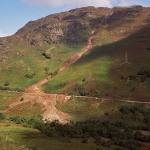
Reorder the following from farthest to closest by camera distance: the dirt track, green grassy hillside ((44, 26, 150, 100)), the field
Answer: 1. green grassy hillside ((44, 26, 150, 100))
2. the dirt track
3. the field

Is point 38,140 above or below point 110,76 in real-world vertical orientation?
below

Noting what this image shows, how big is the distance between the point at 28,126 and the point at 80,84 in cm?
4670

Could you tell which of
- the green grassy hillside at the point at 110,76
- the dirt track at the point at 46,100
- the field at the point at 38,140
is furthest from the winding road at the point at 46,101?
the field at the point at 38,140

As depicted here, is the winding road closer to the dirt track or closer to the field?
the dirt track

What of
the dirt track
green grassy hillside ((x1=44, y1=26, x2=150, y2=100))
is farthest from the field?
green grassy hillside ((x1=44, y1=26, x2=150, y2=100))

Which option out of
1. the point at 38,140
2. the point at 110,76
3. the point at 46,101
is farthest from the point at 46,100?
the point at 38,140

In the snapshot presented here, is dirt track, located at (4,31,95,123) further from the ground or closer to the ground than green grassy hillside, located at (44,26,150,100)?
closer to the ground

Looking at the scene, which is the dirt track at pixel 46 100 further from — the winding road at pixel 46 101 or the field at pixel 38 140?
the field at pixel 38 140

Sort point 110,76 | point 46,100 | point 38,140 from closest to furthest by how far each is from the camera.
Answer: point 38,140 < point 46,100 < point 110,76

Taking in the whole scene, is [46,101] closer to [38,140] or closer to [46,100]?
[46,100]

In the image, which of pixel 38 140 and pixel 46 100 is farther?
pixel 46 100

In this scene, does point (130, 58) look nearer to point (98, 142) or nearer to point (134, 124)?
point (134, 124)

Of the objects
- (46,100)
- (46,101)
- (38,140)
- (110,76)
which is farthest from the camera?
(110,76)

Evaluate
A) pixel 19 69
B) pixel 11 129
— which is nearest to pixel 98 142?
pixel 11 129
